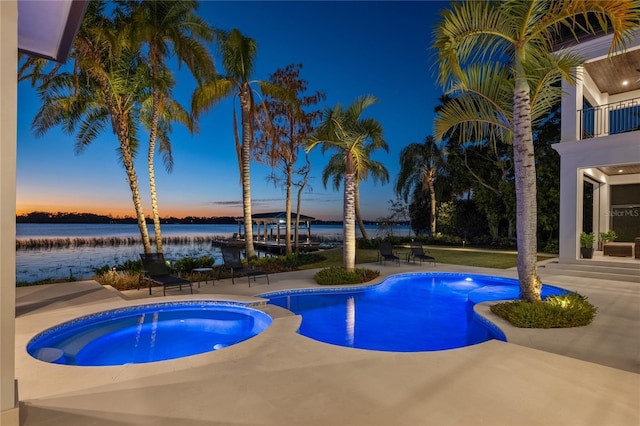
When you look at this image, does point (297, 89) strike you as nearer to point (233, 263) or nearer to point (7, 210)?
point (233, 263)

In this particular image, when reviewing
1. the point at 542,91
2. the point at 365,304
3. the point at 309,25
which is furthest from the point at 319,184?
the point at 542,91

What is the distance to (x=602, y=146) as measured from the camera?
11461 mm

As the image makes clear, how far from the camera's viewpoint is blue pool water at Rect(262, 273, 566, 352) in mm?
6418

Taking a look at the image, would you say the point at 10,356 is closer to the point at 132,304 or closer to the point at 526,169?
the point at 132,304

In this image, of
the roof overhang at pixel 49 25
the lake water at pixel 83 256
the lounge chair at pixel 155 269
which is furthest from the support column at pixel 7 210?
the lake water at pixel 83 256

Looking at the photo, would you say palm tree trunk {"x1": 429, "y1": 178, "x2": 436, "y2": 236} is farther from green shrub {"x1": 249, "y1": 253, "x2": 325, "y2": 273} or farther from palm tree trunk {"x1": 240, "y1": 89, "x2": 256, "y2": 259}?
palm tree trunk {"x1": 240, "y1": 89, "x2": 256, "y2": 259}

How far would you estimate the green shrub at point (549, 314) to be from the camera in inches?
234

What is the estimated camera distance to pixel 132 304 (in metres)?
7.24

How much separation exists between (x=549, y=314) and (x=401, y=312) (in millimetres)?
3176

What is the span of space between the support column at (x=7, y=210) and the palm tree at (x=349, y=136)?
8369 mm

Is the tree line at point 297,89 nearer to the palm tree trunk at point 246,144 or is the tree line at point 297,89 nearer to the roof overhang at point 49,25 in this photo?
the palm tree trunk at point 246,144

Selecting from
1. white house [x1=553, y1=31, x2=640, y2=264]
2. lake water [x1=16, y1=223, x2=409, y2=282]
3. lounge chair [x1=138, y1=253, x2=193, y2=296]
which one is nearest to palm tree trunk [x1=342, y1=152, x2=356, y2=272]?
lounge chair [x1=138, y1=253, x2=193, y2=296]

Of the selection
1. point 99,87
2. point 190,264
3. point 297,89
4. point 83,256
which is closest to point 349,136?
point 190,264

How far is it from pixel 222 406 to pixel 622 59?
16.1 meters
